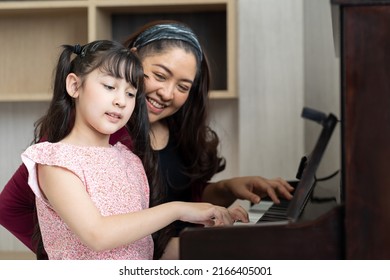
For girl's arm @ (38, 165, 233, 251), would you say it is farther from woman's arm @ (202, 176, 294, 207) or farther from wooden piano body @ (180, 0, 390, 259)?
woman's arm @ (202, 176, 294, 207)

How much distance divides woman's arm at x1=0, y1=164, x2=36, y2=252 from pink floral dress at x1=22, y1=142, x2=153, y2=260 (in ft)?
1.36

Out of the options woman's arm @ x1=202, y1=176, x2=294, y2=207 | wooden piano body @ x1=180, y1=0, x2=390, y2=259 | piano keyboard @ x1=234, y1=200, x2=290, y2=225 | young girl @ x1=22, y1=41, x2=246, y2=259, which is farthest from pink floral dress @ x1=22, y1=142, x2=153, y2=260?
wooden piano body @ x1=180, y1=0, x2=390, y2=259

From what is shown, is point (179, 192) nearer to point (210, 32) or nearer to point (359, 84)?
point (210, 32)

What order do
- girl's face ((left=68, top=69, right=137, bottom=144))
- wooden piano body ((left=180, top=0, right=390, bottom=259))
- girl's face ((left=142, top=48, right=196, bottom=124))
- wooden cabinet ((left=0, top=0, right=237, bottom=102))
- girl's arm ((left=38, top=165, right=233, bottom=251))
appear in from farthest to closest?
wooden cabinet ((left=0, top=0, right=237, bottom=102)), girl's face ((left=142, top=48, right=196, bottom=124)), girl's face ((left=68, top=69, right=137, bottom=144)), girl's arm ((left=38, top=165, right=233, bottom=251)), wooden piano body ((left=180, top=0, right=390, bottom=259))

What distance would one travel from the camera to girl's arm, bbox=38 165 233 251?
1.09 metres

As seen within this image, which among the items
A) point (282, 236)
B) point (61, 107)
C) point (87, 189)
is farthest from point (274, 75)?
point (282, 236)

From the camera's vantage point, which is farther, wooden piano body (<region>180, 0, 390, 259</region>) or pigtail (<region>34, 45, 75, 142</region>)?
pigtail (<region>34, 45, 75, 142</region>)

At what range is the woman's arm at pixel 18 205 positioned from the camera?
1.66m

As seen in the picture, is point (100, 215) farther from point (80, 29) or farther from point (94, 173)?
point (80, 29)

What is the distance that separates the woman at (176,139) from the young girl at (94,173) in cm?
19

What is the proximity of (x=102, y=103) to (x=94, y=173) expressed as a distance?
0.13 metres

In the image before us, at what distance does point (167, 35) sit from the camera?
1.61m

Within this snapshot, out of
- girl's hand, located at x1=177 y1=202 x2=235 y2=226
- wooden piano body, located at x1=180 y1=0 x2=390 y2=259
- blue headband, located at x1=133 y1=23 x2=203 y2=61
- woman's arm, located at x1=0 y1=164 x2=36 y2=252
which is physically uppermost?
blue headband, located at x1=133 y1=23 x2=203 y2=61

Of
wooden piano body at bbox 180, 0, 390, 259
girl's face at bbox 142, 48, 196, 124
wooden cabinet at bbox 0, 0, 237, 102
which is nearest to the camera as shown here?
wooden piano body at bbox 180, 0, 390, 259
